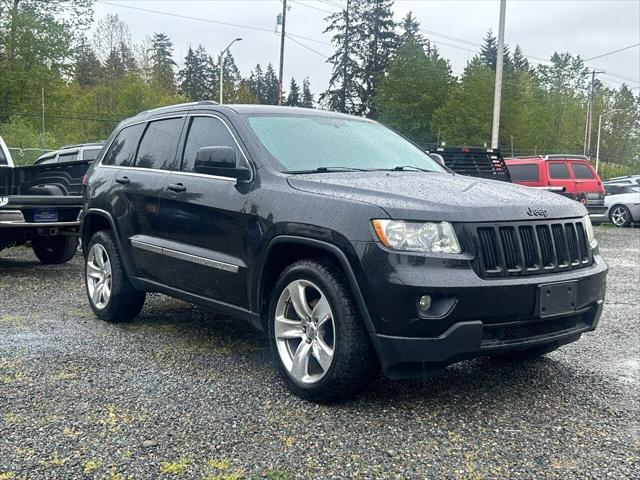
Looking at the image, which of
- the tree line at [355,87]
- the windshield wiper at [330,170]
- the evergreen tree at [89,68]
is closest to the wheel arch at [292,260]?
the windshield wiper at [330,170]

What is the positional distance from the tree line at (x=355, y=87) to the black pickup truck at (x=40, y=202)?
2303 cm

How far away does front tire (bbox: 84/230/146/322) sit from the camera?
5.73 metres

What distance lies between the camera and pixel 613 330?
6.05 m

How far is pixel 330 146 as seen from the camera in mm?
4773

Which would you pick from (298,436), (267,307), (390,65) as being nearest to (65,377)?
(267,307)

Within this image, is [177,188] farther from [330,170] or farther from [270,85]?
[270,85]

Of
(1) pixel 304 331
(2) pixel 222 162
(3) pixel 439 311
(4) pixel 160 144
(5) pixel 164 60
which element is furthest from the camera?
(5) pixel 164 60

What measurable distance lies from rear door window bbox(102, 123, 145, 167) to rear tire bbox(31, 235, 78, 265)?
4.02m

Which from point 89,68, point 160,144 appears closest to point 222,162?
point 160,144

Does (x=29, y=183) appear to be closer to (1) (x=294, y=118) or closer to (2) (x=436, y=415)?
(1) (x=294, y=118)

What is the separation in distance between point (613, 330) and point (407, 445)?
11.4 feet

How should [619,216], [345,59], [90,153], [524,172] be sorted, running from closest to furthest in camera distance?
[90,153], [524,172], [619,216], [345,59]

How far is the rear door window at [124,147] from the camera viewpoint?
5867 millimetres

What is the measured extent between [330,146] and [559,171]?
13.9 meters
